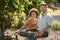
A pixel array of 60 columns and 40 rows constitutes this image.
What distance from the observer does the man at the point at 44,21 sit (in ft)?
16.5

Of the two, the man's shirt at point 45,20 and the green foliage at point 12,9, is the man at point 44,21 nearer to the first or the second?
the man's shirt at point 45,20

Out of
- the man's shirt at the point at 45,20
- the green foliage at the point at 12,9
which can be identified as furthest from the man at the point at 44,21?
the green foliage at the point at 12,9

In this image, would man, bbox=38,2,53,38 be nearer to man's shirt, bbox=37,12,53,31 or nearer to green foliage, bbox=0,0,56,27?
man's shirt, bbox=37,12,53,31

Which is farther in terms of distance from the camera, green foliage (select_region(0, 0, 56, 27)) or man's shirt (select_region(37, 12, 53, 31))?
green foliage (select_region(0, 0, 56, 27))

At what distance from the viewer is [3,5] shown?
844 cm

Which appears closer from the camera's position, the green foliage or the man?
the man

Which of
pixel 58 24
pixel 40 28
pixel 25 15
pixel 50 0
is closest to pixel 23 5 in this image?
pixel 25 15

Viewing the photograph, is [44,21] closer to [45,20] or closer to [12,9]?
[45,20]

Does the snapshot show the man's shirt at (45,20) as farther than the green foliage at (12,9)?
No

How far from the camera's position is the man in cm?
502

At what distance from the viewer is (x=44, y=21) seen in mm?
5125

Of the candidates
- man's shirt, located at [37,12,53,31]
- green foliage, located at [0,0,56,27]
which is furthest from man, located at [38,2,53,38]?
green foliage, located at [0,0,56,27]

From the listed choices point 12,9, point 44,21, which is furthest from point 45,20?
point 12,9

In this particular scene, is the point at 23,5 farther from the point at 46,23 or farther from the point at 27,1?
the point at 46,23
